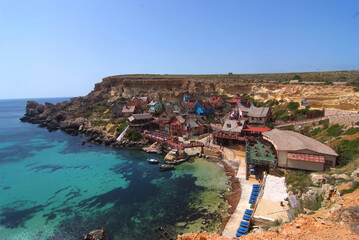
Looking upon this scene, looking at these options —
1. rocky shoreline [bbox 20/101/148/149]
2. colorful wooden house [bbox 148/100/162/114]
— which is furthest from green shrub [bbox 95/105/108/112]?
colorful wooden house [bbox 148/100/162/114]

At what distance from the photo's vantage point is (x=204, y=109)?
6300 centimetres

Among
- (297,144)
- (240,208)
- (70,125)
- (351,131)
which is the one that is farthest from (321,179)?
(70,125)

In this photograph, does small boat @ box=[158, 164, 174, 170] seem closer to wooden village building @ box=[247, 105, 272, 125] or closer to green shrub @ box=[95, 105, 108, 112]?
wooden village building @ box=[247, 105, 272, 125]

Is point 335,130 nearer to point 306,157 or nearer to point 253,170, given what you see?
point 306,157

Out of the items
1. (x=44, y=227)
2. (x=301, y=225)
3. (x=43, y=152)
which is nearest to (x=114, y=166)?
(x=44, y=227)

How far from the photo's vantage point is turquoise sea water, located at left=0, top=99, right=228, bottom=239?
794 inches

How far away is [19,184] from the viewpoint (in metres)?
31.2

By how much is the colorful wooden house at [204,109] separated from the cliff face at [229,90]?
1089 centimetres

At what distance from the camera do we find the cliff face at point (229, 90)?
3972 centimetres

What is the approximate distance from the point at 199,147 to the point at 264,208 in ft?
76.7

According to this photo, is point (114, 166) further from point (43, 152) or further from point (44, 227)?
point (43, 152)

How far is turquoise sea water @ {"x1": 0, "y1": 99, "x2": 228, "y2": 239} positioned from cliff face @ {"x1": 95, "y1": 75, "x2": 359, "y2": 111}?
26840 millimetres

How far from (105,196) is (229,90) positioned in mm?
→ 56953

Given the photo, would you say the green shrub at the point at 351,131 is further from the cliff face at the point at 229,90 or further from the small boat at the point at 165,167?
the small boat at the point at 165,167
